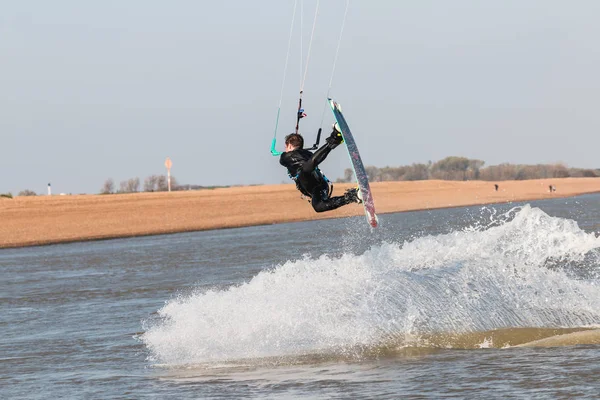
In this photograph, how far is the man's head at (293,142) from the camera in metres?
12.5

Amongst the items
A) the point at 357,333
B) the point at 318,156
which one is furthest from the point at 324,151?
the point at 357,333

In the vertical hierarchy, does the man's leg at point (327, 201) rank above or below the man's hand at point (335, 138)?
below

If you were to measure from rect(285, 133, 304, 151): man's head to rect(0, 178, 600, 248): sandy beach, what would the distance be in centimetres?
3108

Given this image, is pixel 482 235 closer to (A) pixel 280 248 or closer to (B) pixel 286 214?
(A) pixel 280 248

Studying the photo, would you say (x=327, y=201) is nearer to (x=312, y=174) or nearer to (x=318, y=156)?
(x=312, y=174)

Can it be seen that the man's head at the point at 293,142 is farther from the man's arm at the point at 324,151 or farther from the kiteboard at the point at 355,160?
the kiteboard at the point at 355,160

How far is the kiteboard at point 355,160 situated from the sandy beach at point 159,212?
31079 mm

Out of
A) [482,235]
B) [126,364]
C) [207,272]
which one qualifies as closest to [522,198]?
[207,272]

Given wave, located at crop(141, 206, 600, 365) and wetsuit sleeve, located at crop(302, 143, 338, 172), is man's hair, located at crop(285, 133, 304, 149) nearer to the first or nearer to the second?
wetsuit sleeve, located at crop(302, 143, 338, 172)

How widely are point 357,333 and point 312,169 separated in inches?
95.9

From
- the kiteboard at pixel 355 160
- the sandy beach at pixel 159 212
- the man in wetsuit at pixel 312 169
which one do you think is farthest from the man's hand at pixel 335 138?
the sandy beach at pixel 159 212

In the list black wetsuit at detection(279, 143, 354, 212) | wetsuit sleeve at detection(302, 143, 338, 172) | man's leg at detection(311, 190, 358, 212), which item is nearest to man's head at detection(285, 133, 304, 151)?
black wetsuit at detection(279, 143, 354, 212)

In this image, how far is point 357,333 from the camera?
10.9 meters

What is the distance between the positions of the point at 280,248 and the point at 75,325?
15.0 meters
